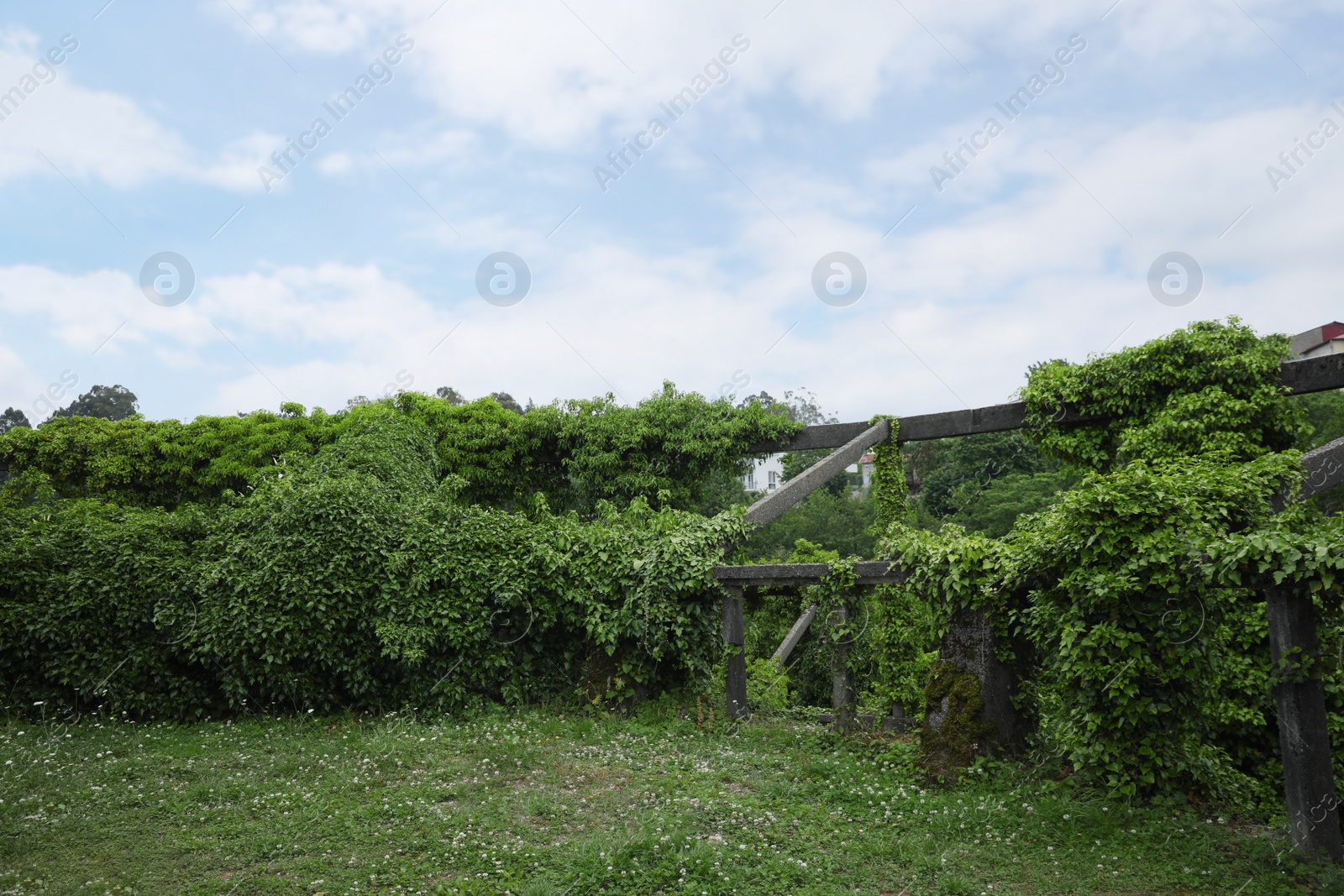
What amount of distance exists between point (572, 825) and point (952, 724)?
309 centimetres

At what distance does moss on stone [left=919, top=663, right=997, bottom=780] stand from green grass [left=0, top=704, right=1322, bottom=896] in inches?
8.4

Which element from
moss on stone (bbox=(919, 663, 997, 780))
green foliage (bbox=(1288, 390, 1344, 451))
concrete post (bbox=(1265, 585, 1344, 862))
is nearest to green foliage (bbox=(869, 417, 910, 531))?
moss on stone (bbox=(919, 663, 997, 780))

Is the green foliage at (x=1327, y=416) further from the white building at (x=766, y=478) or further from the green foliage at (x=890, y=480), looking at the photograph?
the white building at (x=766, y=478)

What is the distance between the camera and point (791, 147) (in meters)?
11.2

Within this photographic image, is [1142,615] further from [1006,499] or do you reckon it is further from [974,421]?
[1006,499]

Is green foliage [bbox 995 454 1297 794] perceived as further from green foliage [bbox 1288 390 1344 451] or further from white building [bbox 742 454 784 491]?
white building [bbox 742 454 784 491]

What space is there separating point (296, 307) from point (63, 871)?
954 cm

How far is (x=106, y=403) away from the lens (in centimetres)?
3688

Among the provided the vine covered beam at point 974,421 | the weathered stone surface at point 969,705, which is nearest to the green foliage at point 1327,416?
the vine covered beam at point 974,421

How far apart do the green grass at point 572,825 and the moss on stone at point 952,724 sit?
21 centimetres

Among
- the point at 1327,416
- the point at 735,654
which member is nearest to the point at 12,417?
the point at 735,654

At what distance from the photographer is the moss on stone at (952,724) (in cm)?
610

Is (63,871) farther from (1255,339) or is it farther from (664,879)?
(1255,339)

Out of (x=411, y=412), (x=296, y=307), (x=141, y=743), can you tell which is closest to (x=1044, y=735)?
(x=141, y=743)
